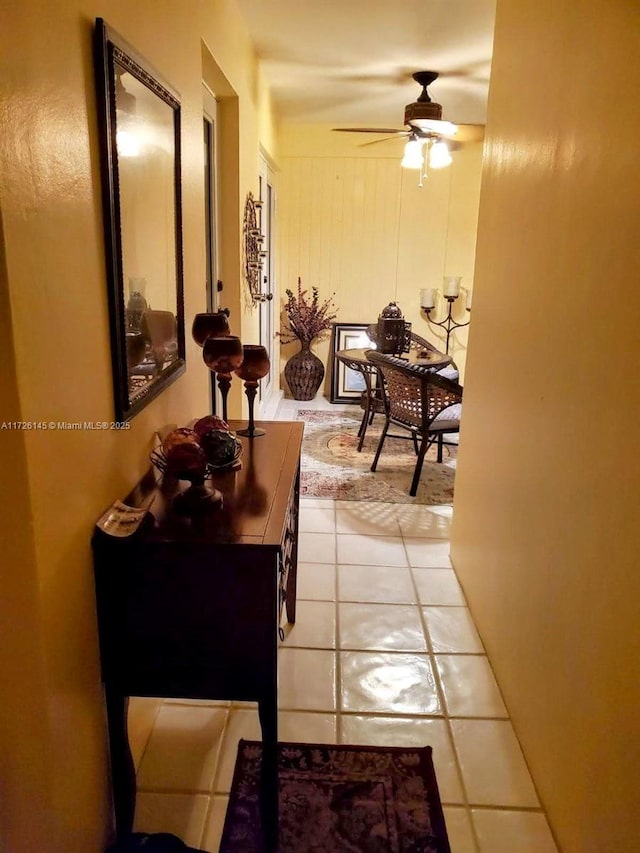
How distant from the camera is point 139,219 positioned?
4.83ft

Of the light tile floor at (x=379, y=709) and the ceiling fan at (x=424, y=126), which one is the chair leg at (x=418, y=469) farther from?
the ceiling fan at (x=424, y=126)

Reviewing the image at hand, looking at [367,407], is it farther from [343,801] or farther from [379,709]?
[343,801]

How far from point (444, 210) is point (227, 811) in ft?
17.4

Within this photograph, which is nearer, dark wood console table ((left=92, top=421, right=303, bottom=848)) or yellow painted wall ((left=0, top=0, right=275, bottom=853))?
yellow painted wall ((left=0, top=0, right=275, bottom=853))

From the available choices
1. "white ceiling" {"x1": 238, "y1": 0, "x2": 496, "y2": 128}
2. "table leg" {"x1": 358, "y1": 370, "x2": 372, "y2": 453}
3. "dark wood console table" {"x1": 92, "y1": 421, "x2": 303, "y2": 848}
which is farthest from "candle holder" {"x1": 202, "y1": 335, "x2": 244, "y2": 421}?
"table leg" {"x1": 358, "y1": 370, "x2": 372, "y2": 453}

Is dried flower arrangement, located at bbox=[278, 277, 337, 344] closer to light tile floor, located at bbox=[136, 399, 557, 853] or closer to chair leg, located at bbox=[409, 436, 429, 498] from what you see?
chair leg, located at bbox=[409, 436, 429, 498]

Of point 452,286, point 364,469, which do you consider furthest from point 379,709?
point 452,286

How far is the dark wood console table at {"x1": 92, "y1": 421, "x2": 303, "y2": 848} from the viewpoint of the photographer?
4.15 feet

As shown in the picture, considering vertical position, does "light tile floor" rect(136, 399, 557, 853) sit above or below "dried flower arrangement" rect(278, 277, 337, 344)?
below

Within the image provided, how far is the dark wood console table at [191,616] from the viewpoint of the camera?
1.26 m

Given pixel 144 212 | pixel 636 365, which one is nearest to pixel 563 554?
pixel 636 365

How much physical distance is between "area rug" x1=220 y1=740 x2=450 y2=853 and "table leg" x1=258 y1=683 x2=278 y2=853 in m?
0.08

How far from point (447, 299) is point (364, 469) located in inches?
96.5

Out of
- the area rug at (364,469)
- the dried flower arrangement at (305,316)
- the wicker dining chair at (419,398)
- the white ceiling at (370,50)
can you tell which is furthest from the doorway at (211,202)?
the dried flower arrangement at (305,316)
